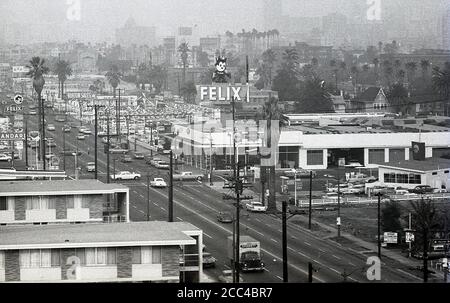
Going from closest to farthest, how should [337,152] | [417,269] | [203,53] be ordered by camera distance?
[417,269]
[203,53]
[337,152]

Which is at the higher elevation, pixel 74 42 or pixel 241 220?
pixel 74 42

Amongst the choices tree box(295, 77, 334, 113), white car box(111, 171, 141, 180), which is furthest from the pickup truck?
tree box(295, 77, 334, 113)

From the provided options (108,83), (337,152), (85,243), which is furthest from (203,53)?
(85,243)

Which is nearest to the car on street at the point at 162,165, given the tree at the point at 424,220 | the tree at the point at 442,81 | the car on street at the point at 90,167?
the car on street at the point at 90,167

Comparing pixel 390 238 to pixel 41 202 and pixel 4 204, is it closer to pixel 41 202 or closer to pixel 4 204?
pixel 41 202

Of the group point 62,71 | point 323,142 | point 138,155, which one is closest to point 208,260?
point 138,155

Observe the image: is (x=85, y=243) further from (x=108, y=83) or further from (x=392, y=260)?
(x=108, y=83)
